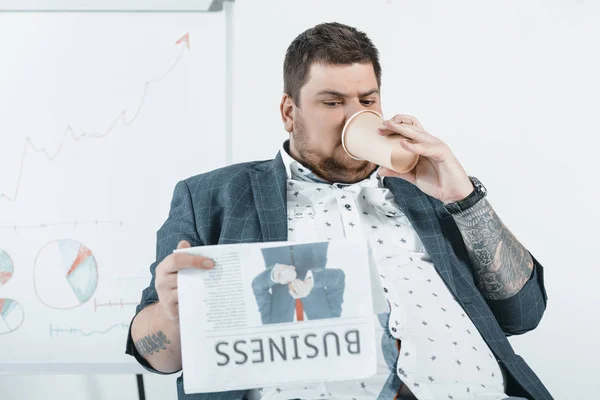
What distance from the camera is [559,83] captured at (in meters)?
1.87

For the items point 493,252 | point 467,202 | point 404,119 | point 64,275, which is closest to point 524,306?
point 493,252

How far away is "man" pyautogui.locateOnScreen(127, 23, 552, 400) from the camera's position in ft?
3.80

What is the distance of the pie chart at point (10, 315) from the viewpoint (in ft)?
5.39

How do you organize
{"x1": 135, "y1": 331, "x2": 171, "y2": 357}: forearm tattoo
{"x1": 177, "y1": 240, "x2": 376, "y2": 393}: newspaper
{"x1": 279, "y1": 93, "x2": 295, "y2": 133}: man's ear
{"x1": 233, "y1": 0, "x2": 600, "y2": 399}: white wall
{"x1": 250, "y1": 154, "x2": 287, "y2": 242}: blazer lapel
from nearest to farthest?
{"x1": 177, "y1": 240, "x2": 376, "y2": 393}: newspaper < {"x1": 135, "y1": 331, "x2": 171, "y2": 357}: forearm tattoo < {"x1": 250, "y1": 154, "x2": 287, "y2": 242}: blazer lapel < {"x1": 279, "y1": 93, "x2": 295, "y2": 133}: man's ear < {"x1": 233, "y1": 0, "x2": 600, "y2": 399}: white wall

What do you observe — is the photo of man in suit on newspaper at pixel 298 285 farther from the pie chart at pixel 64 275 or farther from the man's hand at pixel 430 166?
the pie chart at pixel 64 275

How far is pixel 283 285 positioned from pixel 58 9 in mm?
1174

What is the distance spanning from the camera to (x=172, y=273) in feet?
3.14

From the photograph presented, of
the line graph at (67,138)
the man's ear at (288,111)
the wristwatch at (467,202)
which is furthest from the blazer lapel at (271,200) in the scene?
the line graph at (67,138)

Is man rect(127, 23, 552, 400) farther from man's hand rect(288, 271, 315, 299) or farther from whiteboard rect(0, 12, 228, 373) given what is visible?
whiteboard rect(0, 12, 228, 373)

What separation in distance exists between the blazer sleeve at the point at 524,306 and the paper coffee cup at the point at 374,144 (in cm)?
41

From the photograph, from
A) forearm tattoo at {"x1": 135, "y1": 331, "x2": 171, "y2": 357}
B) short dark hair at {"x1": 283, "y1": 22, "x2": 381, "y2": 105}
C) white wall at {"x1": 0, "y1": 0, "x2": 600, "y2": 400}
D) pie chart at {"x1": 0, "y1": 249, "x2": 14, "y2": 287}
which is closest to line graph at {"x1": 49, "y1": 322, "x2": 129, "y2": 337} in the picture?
pie chart at {"x1": 0, "y1": 249, "x2": 14, "y2": 287}

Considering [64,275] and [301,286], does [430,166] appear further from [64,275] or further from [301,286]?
[64,275]

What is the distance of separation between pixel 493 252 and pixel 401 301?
25 cm

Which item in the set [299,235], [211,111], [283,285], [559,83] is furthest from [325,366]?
[559,83]
